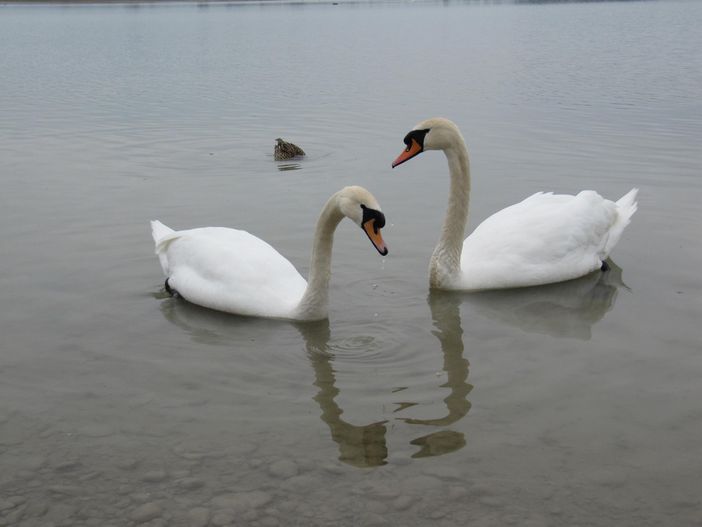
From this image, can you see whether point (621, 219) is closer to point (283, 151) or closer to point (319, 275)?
point (319, 275)

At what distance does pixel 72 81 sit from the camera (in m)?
22.8

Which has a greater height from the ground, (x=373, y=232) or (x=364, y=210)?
(x=364, y=210)

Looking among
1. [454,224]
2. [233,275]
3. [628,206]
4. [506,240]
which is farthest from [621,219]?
[233,275]

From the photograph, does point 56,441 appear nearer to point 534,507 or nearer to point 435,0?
point 534,507

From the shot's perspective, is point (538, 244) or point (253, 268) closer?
point (253, 268)

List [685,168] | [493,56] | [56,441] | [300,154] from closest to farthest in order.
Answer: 1. [56,441]
2. [685,168]
3. [300,154]
4. [493,56]

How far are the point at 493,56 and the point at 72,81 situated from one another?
12.9 metres

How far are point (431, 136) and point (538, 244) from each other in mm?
1222

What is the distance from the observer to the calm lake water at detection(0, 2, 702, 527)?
14.3ft

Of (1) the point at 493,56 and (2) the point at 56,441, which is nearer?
(2) the point at 56,441

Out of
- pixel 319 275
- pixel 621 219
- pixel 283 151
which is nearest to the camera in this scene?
Answer: pixel 319 275

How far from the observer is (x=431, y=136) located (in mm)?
7367

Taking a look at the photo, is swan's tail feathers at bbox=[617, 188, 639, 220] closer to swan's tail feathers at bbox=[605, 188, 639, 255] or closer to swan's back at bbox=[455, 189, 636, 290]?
swan's tail feathers at bbox=[605, 188, 639, 255]

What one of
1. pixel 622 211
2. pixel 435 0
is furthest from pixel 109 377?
pixel 435 0
